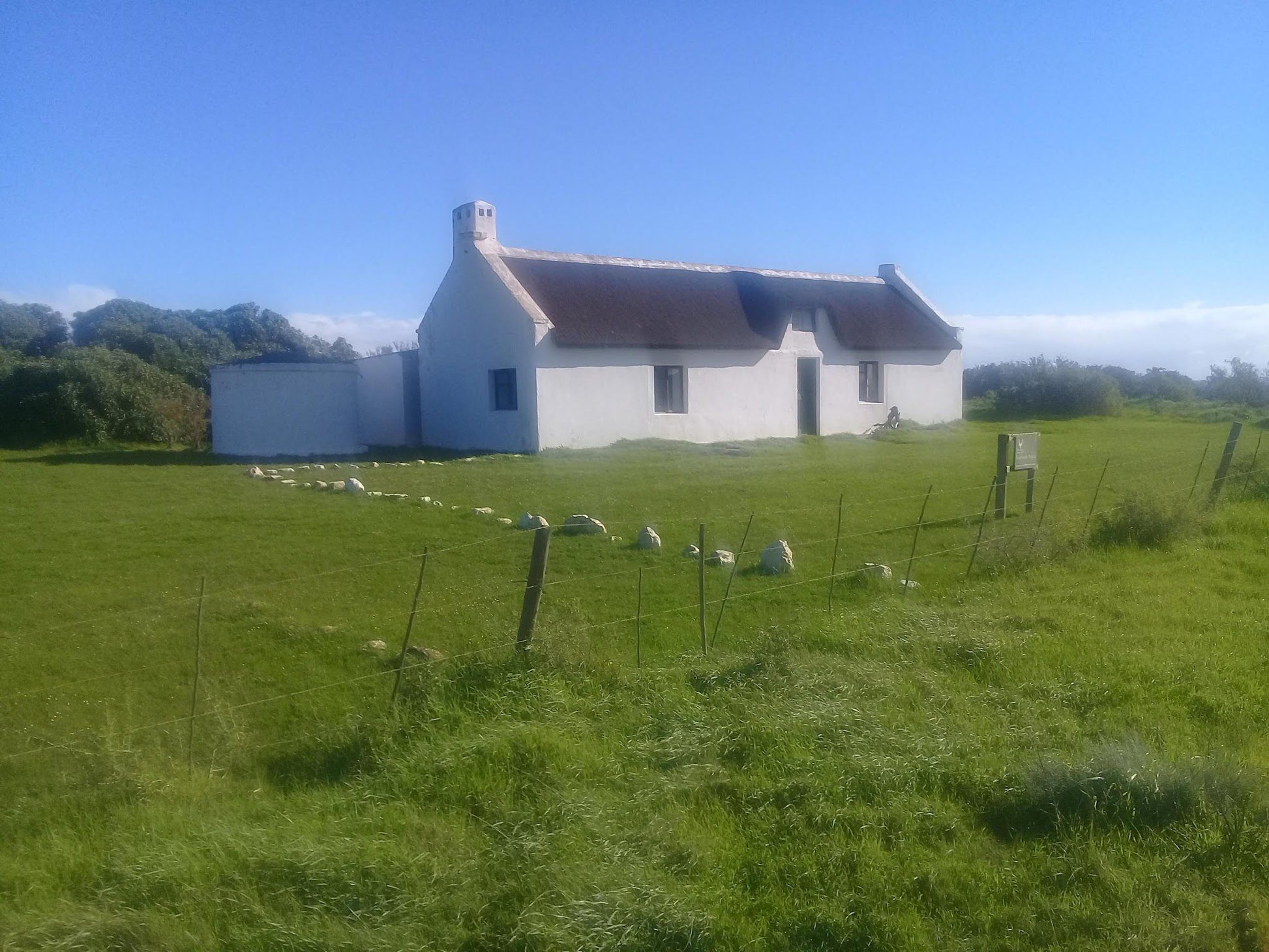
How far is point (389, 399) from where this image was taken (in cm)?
2959

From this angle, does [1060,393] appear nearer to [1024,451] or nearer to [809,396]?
[809,396]

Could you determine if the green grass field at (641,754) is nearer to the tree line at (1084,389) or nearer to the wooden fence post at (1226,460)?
the wooden fence post at (1226,460)

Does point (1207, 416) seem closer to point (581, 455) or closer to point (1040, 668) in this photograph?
point (581, 455)

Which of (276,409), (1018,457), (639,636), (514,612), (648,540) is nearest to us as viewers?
(639,636)

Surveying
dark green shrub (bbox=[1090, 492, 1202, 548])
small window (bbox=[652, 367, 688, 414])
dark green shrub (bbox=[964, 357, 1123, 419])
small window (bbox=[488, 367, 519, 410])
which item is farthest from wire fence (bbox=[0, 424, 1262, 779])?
dark green shrub (bbox=[964, 357, 1123, 419])

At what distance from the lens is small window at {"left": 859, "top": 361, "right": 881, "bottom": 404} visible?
31344 millimetres

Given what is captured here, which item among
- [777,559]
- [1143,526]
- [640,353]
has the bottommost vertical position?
[777,559]

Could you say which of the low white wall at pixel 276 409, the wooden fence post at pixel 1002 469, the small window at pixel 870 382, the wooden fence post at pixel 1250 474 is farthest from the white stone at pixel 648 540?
the small window at pixel 870 382

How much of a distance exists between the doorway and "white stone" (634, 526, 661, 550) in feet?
61.1

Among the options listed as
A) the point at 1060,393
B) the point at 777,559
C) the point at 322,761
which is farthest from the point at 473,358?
the point at 1060,393

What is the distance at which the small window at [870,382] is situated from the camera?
103 feet

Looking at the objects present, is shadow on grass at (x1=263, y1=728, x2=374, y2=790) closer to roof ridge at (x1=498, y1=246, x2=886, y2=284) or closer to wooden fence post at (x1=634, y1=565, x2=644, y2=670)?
wooden fence post at (x1=634, y1=565, x2=644, y2=670)

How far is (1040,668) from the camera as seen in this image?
24.3 feet

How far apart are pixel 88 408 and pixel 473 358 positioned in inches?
522
